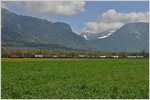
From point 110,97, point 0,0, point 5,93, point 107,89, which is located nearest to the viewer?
point 0,0

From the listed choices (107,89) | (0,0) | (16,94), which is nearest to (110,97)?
(107,89)

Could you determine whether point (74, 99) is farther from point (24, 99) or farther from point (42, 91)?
point (42, 91)

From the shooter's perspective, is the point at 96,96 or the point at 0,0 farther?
the point at 96,96

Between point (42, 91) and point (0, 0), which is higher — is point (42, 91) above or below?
below

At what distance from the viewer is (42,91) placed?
1625 centimetres

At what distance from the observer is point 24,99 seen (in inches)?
532

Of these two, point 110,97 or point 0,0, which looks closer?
point 0,0

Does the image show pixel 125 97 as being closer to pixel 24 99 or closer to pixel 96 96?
pixel 96 96

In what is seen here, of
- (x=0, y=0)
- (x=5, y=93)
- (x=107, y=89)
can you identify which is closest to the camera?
(x=0, y=0)

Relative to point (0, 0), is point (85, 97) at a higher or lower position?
lower

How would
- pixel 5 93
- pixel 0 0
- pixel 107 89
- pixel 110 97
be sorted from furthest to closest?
pixel 107 89 → pixel 5 93 → pixel 110 97 → pixel 0 0

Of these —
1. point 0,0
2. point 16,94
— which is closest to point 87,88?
point 16,94

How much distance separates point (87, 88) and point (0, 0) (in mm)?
6683

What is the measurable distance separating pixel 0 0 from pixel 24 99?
12.5 feet
